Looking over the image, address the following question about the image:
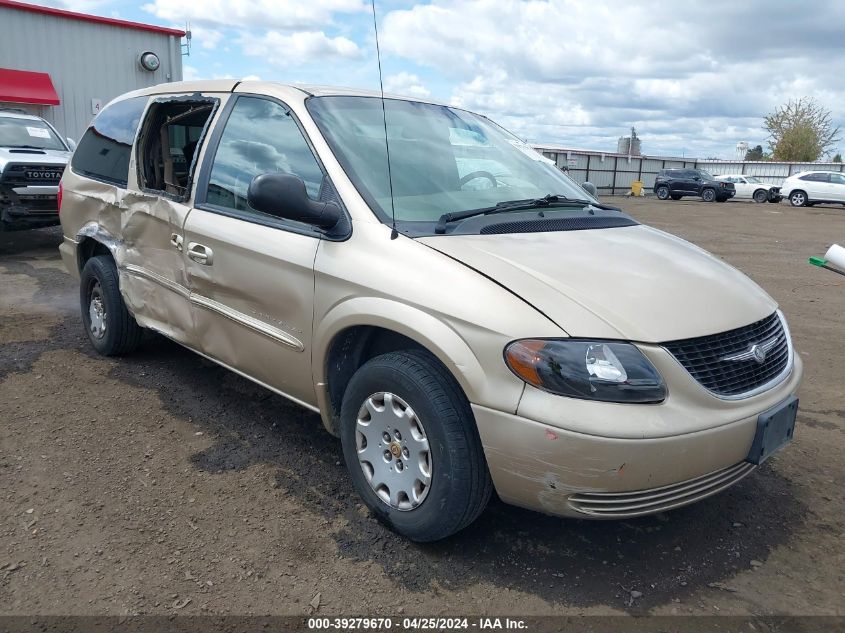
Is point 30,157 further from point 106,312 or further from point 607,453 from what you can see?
point 607,453

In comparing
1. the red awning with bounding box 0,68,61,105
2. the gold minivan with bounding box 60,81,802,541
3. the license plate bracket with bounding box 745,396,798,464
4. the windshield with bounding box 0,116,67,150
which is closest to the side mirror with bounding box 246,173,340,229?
the gold minivan with bounding box 60,81,802,541

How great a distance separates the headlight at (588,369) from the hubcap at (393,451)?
51cm

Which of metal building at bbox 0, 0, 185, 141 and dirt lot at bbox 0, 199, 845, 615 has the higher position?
metal building at bbox 0, 0, 185, 141

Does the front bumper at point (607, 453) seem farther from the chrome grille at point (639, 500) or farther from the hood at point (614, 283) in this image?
the hood at point (614, 283)

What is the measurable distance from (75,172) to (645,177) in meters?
39.5

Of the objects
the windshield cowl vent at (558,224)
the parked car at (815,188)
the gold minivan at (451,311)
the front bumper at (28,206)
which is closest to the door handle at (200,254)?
the gold minivan at (451,311)

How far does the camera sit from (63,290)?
7.34m

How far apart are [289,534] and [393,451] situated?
58 centimetres

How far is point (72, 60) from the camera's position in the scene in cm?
1838

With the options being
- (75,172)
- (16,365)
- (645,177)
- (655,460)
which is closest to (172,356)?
(16,365)

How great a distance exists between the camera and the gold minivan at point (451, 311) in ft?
7.67

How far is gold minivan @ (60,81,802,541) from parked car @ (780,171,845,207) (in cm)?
2943

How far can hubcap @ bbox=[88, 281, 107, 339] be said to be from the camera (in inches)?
190

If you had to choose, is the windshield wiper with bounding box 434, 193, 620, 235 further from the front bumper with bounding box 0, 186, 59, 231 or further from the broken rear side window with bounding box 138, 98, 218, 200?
the front bumper with bounding box 0, 186, 59, 231
